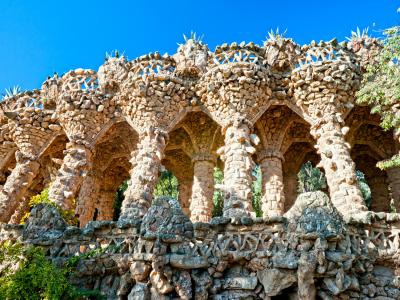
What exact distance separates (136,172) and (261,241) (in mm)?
4564

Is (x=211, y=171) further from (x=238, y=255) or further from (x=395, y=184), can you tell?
(x=238, y=255)

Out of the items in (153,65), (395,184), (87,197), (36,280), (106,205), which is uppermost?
(153,65)

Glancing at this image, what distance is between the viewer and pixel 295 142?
42.6 ft

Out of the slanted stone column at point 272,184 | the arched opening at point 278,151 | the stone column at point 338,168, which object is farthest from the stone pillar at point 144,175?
the stone column at point 338,168

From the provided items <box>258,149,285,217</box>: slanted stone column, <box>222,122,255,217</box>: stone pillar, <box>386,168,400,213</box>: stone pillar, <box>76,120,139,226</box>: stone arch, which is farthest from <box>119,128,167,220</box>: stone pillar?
<box>386,168,400,213</box>: stone pillar

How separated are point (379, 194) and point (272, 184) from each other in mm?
4705

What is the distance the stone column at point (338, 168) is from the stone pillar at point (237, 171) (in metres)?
1.92

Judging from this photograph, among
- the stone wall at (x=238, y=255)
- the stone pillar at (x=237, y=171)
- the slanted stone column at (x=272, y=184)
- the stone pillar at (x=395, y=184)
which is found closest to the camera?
the stone wall at (x=238, y=255)

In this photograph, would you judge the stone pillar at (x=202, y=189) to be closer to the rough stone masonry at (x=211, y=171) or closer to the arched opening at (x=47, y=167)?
the rough stone masonry at (x=211, y=171)

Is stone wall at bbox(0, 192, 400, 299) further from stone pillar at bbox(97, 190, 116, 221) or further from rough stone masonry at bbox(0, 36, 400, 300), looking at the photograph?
stone pillar at bbox(97, 190, 116, 221)

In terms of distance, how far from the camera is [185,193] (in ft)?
43.0

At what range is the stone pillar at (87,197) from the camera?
11.8 meters

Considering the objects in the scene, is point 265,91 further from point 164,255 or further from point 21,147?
point 21,147

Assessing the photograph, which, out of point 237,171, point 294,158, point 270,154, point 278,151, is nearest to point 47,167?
point 237,171
